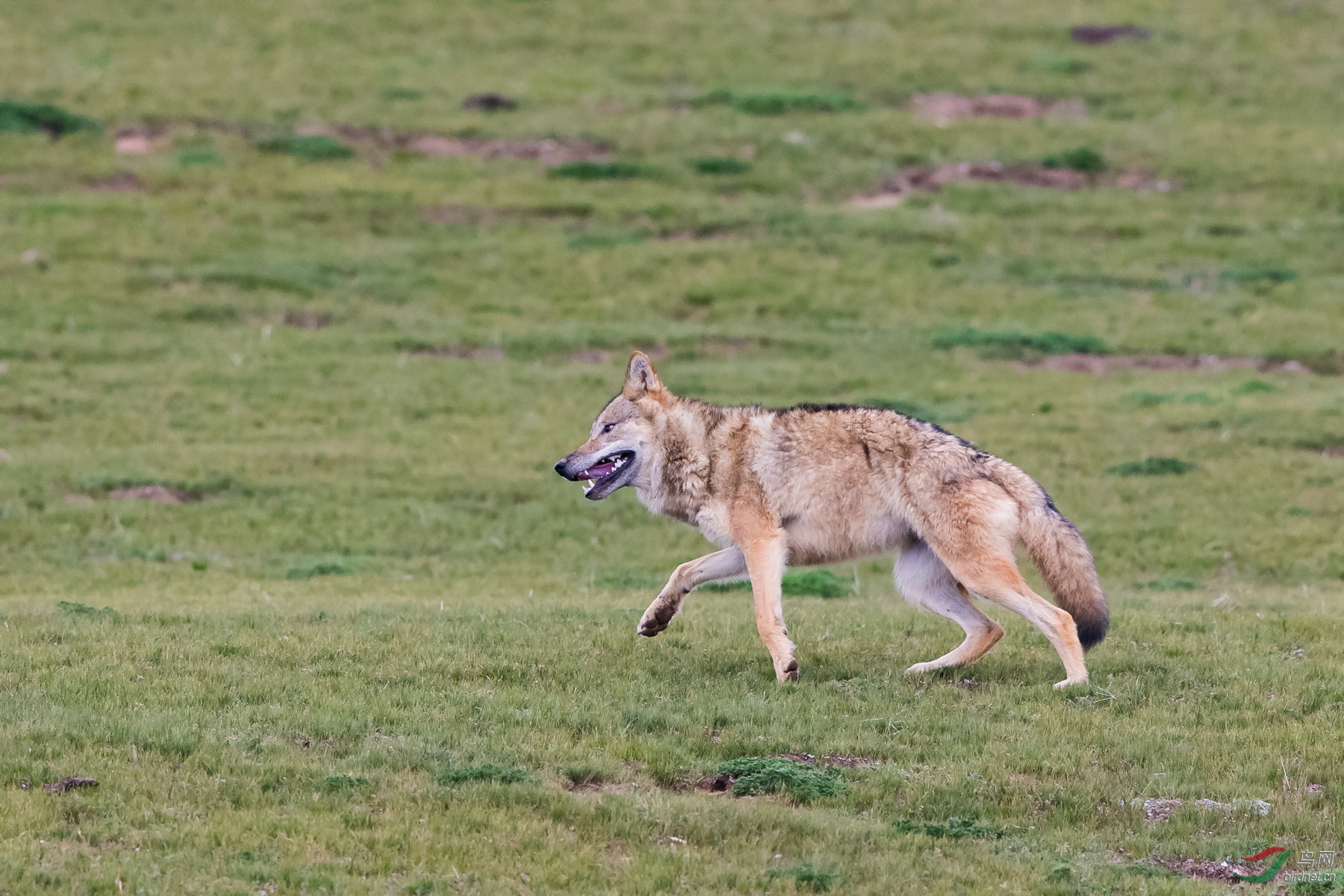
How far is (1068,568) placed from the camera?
10.6m

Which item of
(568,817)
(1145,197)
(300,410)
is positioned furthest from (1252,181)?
(568,817)

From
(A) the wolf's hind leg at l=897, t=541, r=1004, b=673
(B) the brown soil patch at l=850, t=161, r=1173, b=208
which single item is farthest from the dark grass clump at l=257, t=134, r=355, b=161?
(A) the wolf's hind leg at l=897, t=541, r=1004, b=673

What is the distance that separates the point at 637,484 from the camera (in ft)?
38.3

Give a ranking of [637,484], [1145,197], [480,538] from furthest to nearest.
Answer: [1145,197]
[480,538]
[637,484]

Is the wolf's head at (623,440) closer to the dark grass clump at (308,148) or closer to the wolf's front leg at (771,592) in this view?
the wolf's front leg at (771,592)

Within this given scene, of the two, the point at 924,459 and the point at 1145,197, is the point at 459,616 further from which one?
the point at 1145,197

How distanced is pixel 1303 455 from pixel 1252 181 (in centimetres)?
1791

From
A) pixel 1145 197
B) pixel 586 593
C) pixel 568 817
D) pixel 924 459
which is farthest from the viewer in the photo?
pixel 1145 197

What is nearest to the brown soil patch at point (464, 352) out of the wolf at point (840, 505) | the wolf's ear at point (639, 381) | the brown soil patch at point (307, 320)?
the brown soil patch at point (307, 320)

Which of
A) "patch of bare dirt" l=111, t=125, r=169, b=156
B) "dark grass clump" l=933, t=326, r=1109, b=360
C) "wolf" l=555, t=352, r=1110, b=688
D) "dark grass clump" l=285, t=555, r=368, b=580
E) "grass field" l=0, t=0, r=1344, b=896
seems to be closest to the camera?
"grass field" l=0, t=0, r=1344, b=896

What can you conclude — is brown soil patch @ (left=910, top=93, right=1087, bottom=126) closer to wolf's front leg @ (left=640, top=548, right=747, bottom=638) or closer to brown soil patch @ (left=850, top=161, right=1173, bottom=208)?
brown soil patch @ (left=850, top=161, right=1173, bottom=208)

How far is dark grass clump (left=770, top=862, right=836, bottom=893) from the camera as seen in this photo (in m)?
7.00

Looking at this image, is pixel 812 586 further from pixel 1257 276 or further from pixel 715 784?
pixel 1257 276

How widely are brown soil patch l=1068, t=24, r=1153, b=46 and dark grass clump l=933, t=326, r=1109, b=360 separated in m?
23.8
